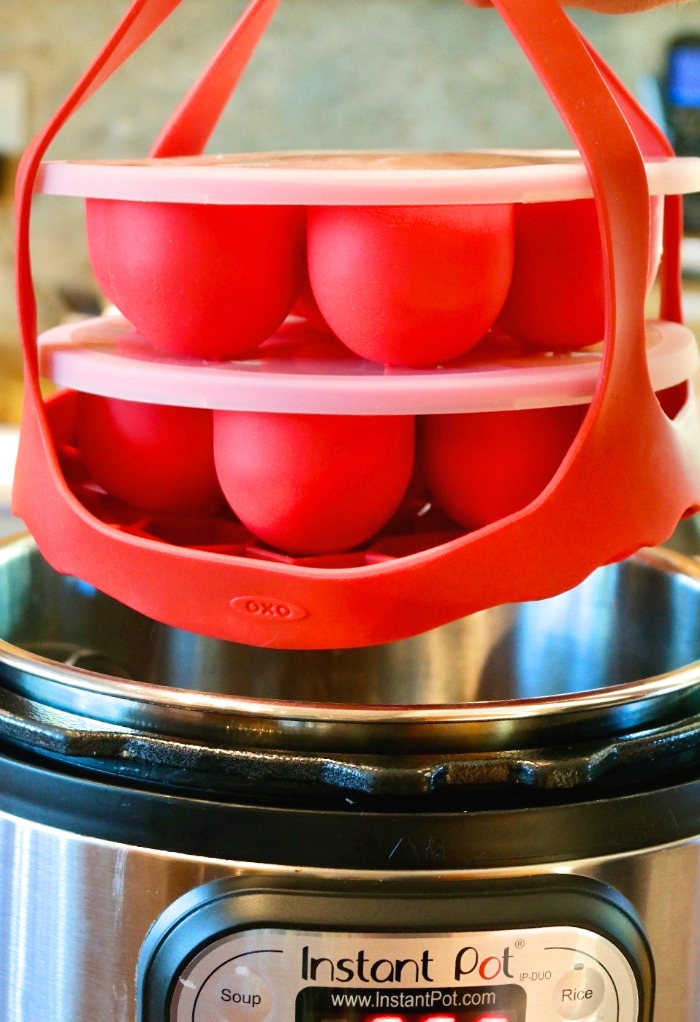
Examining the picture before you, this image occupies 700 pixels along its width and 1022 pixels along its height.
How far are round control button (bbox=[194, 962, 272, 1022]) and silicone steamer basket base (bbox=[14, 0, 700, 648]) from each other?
5.1 inches

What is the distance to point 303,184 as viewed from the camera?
451 mm

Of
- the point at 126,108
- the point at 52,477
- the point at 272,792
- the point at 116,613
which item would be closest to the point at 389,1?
the point at 126,108

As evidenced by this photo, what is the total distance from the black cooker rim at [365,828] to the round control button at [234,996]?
0.05m

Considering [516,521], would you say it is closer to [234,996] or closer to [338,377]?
[338,377]

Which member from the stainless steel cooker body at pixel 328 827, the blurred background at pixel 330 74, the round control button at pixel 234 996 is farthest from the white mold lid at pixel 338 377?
the blurred background at pixel 330 74

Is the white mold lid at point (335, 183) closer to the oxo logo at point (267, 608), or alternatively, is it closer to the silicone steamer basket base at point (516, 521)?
the silicone steamer basket base at point (516, 521)

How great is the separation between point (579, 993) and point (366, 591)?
18 centimetres

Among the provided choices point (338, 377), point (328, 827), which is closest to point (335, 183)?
point (338, 377)

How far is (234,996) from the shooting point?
47 centimetres

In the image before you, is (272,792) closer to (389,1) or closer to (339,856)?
(339,856)

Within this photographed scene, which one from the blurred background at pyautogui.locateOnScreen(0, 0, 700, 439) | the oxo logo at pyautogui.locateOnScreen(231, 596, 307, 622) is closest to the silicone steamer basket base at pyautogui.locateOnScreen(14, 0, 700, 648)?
the oxo logo at pyautogui.locateOnScreen(231, 596, 307, 622)

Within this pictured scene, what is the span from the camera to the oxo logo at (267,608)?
0.48m

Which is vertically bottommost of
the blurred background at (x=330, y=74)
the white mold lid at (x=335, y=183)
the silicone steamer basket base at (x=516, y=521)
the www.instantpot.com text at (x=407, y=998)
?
the www.instantpot.com text at (x=407, y=998)

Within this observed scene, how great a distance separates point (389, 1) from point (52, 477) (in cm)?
144
